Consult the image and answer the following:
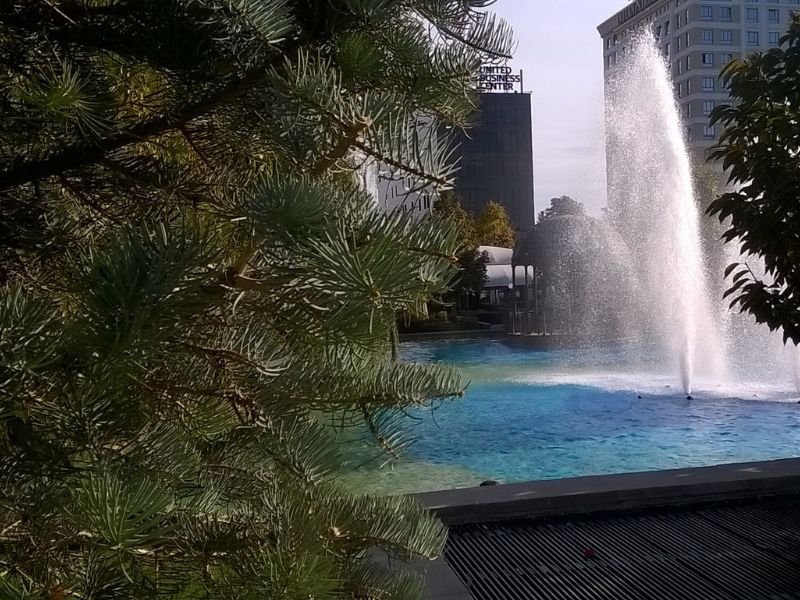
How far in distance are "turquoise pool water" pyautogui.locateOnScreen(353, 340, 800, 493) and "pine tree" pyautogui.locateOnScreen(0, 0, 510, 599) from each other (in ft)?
12.3

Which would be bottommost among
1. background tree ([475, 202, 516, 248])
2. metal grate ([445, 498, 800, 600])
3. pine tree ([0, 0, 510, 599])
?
metal grate ([445, 498, 800, 600])

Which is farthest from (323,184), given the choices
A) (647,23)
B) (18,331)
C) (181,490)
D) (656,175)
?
(647,23)

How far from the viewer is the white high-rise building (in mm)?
68750

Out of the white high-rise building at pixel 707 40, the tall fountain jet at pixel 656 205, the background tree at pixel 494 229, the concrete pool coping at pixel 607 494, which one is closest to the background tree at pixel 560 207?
the background tree at pixel 494 229

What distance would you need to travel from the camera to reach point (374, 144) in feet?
3.40

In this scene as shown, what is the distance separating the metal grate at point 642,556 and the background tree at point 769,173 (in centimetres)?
120

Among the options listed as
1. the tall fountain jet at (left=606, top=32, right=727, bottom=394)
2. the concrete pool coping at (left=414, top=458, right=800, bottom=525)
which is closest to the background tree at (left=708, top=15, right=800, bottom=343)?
the concrete pool coping at (left=414, top=458, right=800, bottom=525)

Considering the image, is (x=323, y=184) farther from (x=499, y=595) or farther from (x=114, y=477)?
(x=499, y=595)

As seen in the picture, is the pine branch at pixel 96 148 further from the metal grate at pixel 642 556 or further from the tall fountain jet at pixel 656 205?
the tall fountain jet at pixel 656 205

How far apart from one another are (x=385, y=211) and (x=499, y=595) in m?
3.23

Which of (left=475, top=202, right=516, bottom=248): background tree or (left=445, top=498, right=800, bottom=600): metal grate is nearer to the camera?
(left=445, top=498, right=800, bottom=600): metal grate

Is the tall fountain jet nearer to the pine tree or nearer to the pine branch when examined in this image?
the pine tree

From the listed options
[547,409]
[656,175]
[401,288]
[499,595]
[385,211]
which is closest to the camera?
[401,288]

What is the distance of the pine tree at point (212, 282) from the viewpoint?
3.16ft
